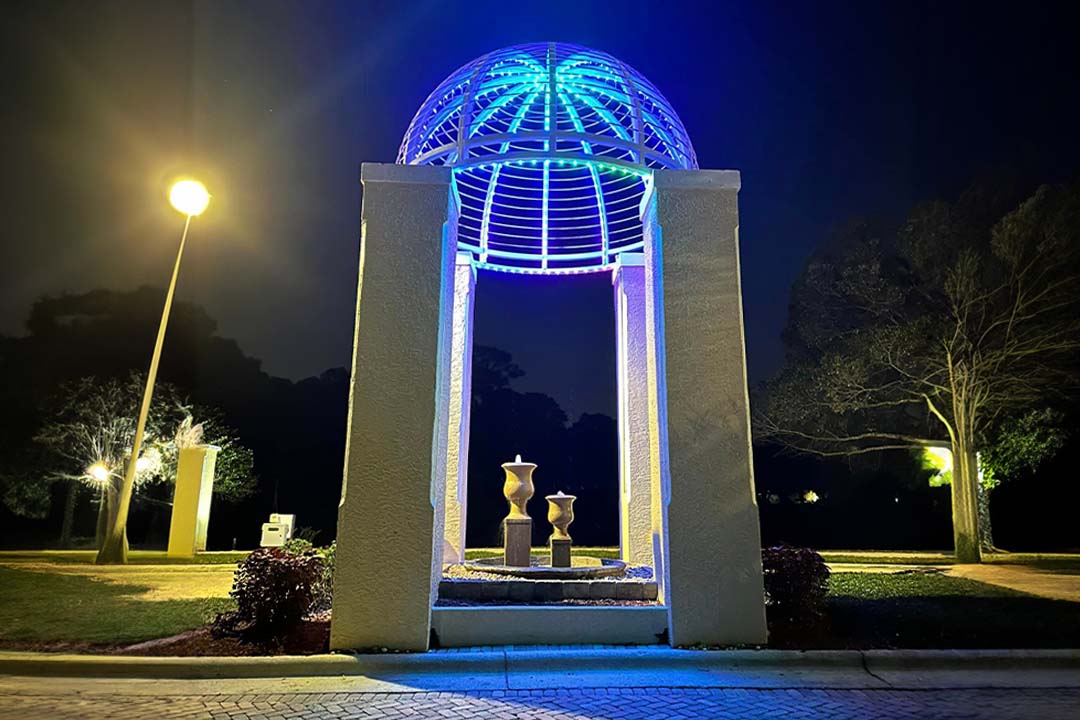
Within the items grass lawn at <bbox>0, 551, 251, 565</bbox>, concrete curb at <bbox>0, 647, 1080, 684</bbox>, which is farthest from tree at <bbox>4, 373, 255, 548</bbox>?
concrete curb at <bbox>0, 647, 1080, 684</bbox>

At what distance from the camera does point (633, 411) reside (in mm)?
8180

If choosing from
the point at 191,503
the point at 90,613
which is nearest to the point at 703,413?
the point at 90,613

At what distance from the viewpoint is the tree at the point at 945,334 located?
14.1m

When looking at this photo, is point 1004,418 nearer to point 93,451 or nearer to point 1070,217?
point 1070,217

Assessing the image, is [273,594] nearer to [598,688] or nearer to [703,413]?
[598,688]

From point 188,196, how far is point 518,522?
8.64m

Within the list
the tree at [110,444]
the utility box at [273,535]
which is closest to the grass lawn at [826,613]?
the utility box at [273,535]

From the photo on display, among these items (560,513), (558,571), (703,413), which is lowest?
(558,571)

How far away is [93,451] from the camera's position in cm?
1866

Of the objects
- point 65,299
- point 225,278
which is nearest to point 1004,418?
point 225,278

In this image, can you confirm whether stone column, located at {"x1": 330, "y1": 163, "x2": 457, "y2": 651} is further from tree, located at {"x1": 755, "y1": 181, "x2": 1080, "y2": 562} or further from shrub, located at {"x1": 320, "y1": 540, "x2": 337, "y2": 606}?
tree, located at {"x1": 755, "y1": 181, "x2": 1080, "y2": 562}

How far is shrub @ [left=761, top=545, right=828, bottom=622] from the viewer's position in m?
5.63

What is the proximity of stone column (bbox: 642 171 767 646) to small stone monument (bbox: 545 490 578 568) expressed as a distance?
2.28 m

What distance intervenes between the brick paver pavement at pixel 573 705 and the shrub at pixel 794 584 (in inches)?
51.9
